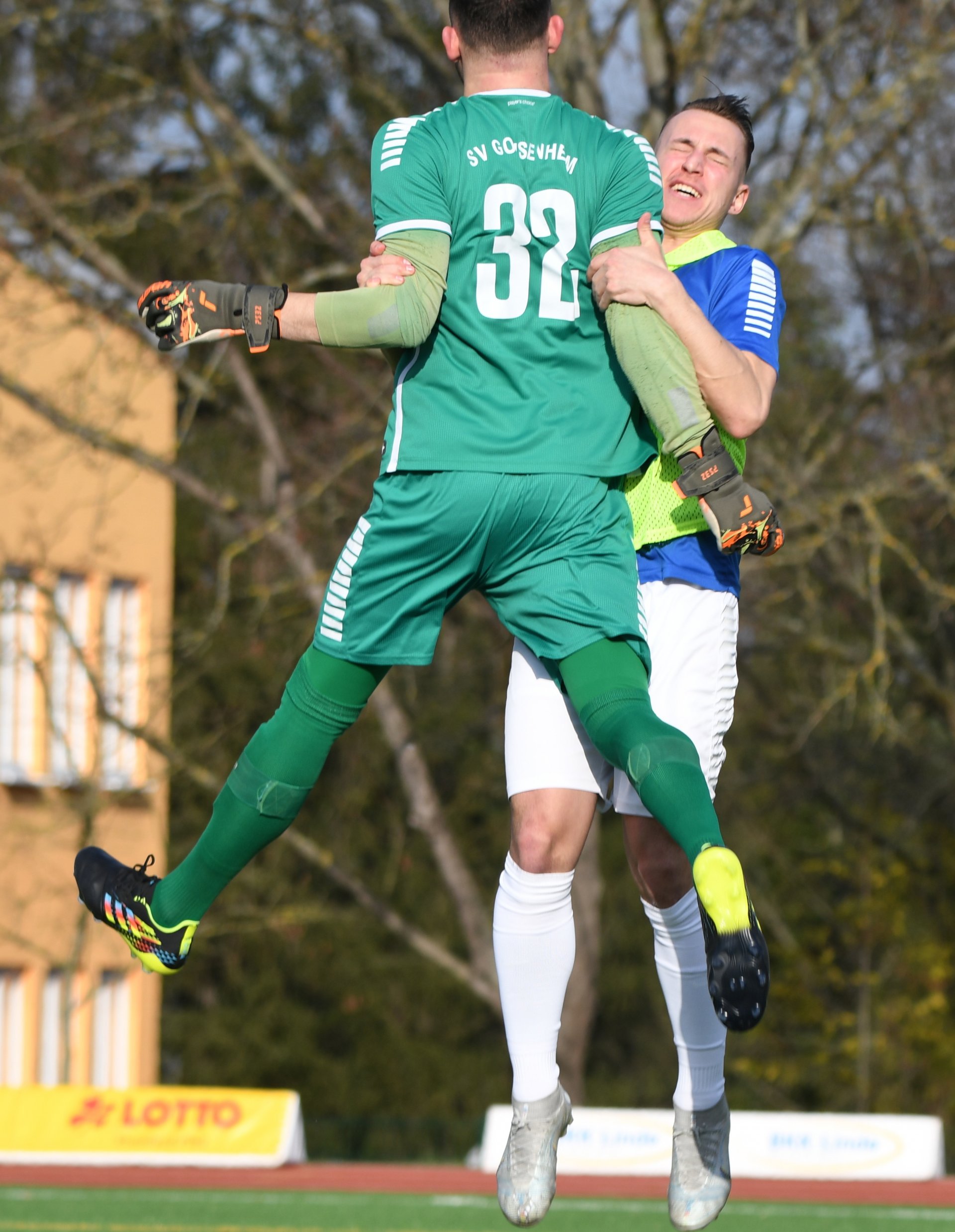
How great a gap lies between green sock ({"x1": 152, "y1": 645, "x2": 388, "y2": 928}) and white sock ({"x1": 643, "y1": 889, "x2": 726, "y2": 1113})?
2.69 ft

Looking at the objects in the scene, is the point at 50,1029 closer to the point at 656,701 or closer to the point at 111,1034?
the point at 111,1034

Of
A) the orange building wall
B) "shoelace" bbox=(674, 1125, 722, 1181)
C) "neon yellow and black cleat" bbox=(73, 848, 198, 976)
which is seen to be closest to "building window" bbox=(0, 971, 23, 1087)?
the orange building wall

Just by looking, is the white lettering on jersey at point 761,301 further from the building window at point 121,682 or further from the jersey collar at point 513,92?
the building window at point 121,682

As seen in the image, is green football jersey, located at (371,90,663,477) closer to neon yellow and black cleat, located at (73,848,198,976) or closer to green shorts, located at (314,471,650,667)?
green shorts, located at (314,471,650,667)

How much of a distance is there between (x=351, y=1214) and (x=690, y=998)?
331cm

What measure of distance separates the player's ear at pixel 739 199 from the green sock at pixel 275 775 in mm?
1353

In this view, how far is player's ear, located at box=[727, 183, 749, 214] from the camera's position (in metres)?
4.00

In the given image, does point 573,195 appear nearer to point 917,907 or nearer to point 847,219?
point 847,219

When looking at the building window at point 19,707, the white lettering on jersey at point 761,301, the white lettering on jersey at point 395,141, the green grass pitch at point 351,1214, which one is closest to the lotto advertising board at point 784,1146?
the green grass pitch at point 351,1214

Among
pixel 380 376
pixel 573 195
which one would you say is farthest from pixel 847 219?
pixel 573 195

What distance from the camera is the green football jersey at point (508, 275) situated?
335 centimetres

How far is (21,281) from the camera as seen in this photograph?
1417 centimetres

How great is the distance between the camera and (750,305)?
12.1ft

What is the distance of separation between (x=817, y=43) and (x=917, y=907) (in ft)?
30.1
